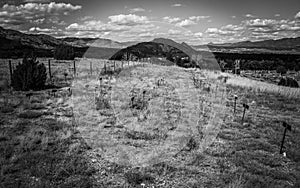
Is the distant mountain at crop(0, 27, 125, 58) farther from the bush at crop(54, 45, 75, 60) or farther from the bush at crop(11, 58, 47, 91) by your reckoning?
the bush at crop(54, 45, 75, 60)

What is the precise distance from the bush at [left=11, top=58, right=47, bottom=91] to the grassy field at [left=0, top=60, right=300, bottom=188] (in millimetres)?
1971

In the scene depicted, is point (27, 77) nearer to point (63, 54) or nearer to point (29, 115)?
point (29, 115)

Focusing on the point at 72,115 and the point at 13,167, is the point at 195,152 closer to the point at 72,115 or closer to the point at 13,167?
the point at 13,167

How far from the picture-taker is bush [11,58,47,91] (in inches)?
613

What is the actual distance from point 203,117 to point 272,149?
13.2 feet

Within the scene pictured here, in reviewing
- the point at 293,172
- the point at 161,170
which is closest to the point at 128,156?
the point at 161,170

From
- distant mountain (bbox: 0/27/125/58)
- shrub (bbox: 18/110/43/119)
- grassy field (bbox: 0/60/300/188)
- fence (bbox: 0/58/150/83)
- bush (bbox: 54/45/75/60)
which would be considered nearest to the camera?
grassy field (bbox: 0/60/300/188)

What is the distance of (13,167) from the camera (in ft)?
18.1

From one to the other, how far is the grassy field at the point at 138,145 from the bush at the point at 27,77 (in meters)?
1.97

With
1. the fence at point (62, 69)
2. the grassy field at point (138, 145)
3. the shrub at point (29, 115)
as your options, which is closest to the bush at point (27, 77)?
the fence at point (62, 69)

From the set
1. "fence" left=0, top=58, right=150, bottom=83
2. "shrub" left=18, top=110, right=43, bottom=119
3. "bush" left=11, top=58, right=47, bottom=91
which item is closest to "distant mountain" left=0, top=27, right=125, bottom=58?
"bush" left=11, top=58, right=47, bottom=91

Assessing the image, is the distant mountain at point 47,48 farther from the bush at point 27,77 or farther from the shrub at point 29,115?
the shrub at point 29,115

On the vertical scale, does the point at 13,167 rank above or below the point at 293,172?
above

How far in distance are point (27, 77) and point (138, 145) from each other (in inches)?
463
